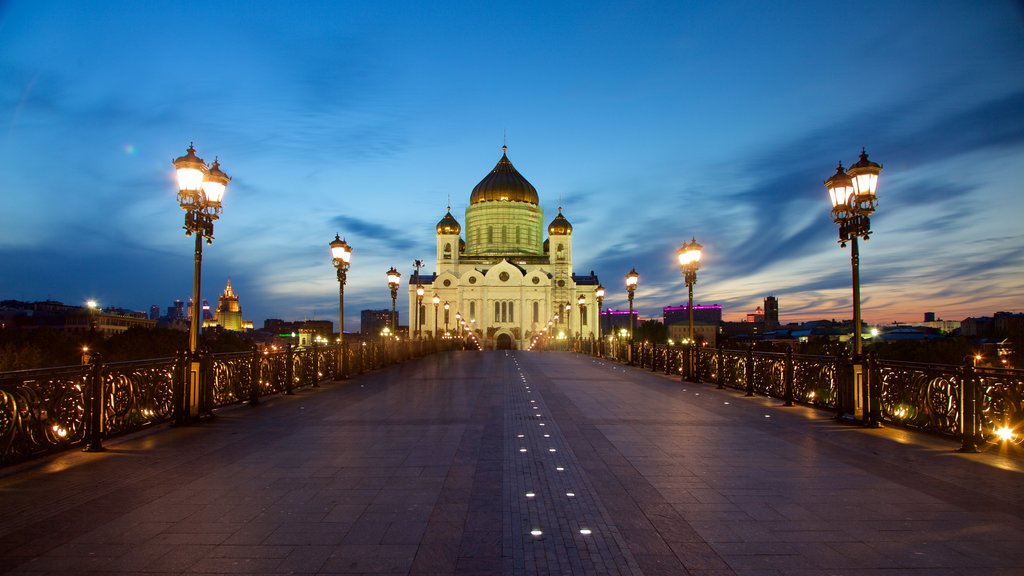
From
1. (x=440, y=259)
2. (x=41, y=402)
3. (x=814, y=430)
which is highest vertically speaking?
(x=440, y=259)

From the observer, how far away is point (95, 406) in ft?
28.9

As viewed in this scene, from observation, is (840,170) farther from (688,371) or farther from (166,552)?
(166,552)

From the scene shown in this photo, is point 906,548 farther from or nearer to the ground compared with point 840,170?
nearer to the ground

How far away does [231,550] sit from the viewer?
16.1 feet

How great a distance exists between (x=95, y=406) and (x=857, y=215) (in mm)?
12462

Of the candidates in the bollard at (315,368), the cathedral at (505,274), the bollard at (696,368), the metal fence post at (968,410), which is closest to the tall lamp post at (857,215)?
the metal fence post at (968,410)

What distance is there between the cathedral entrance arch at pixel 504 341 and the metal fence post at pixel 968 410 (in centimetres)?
8290

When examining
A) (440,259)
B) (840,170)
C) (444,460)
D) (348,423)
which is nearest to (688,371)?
(840,170)

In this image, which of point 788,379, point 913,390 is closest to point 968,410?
point 913,390

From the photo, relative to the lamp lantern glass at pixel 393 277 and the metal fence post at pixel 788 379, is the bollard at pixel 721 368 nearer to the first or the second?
the metal fence post at pixel 788 379

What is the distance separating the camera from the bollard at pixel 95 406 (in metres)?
8.74

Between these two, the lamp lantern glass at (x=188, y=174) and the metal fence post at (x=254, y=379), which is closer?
the lamp lantern glass at (x=188, y=174)

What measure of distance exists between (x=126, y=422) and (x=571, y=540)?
25.4 ft

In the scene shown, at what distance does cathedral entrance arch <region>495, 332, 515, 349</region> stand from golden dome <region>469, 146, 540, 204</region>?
1977 centimetres
